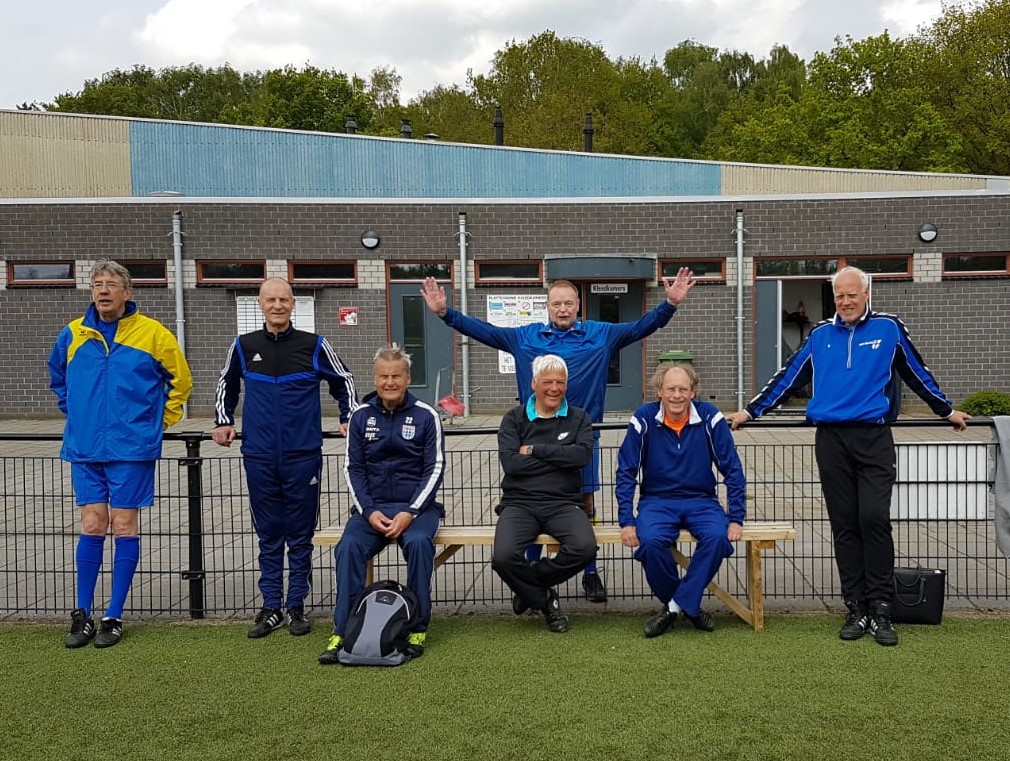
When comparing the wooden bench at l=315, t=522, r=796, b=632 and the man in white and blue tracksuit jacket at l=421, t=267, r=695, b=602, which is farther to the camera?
the man in white and blue tracksuit jacket at l=421, t=267, r=695, b=602

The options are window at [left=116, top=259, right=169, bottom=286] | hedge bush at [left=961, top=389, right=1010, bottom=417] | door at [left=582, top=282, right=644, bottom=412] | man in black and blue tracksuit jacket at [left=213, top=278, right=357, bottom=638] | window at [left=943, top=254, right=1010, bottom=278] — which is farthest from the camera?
door at [left=582, top=282, right=644, bottom=412]

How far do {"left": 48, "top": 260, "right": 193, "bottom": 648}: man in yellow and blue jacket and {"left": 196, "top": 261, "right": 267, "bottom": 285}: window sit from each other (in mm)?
11057

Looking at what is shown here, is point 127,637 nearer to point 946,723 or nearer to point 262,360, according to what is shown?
point 262,360

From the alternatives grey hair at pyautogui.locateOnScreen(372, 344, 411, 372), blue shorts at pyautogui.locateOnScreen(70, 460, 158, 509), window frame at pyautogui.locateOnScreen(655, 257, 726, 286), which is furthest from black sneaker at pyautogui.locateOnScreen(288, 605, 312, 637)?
window frame at pyautogui.locateOnScreen(655, 257, 726, 286)

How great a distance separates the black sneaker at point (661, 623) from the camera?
14.1ft

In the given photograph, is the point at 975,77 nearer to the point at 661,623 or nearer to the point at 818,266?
the point at 818,266

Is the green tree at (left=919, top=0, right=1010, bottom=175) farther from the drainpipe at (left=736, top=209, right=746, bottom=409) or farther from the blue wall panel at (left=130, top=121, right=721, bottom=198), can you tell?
the drainpipe at (left=736, top=209, right=746, bottom=409)

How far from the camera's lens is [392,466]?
455cm

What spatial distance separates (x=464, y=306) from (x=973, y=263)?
920 cm

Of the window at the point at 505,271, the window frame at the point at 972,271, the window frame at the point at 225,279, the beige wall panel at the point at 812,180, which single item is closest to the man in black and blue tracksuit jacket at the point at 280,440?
the window at the point at 505,271

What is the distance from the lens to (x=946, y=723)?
3.29 meters

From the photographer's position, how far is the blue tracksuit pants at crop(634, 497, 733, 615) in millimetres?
4312

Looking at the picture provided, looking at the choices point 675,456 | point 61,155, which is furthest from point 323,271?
point 675,456

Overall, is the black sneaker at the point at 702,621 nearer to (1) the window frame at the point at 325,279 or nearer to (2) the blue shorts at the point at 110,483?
(2) the blue shorts at the point at 110,483
